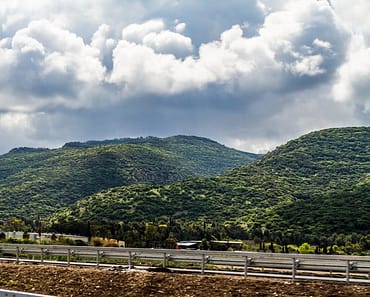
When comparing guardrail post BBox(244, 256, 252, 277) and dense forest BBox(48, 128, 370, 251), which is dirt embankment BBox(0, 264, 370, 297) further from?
dense forest BBox(48, 128, 370, 251)

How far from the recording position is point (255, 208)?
14200cm

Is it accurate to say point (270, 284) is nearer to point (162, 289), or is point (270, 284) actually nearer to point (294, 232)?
point (162, 289)

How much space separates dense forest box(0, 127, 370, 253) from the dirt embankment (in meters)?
50.6

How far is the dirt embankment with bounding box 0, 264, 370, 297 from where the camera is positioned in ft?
56.3

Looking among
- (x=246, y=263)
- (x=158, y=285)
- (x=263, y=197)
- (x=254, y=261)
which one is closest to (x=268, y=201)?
(x=263, y=197)

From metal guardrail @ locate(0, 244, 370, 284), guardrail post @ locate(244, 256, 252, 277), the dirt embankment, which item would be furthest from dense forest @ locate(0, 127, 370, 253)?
the dirt embankment

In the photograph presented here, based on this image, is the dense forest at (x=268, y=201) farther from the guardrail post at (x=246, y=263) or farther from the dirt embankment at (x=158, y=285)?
the dirt embankment at (x=158, y=285)

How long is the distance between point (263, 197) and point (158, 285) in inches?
5277

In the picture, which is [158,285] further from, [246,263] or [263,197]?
[263,197]

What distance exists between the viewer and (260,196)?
152 metres

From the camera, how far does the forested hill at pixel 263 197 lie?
11656 centimetres

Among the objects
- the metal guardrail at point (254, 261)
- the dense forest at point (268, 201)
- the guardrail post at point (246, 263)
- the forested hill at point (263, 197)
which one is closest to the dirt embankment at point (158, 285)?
the guardrail post at point (246, 263)

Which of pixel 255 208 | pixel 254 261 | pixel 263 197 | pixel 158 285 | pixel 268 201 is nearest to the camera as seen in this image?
pixel 158 285

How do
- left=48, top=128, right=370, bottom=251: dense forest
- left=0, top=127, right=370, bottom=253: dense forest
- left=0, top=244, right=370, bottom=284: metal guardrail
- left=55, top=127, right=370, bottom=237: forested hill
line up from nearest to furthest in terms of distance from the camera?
1. left=0, top=244, right=370, bottom=284: metal guardrail
2. left=0, top=127, right=370, bottom=253: dense forest
3. left=48, top=128, right=370, bottom=251: dense forest
4. left=55, top=127, right=370, bottom=237: forested hill
